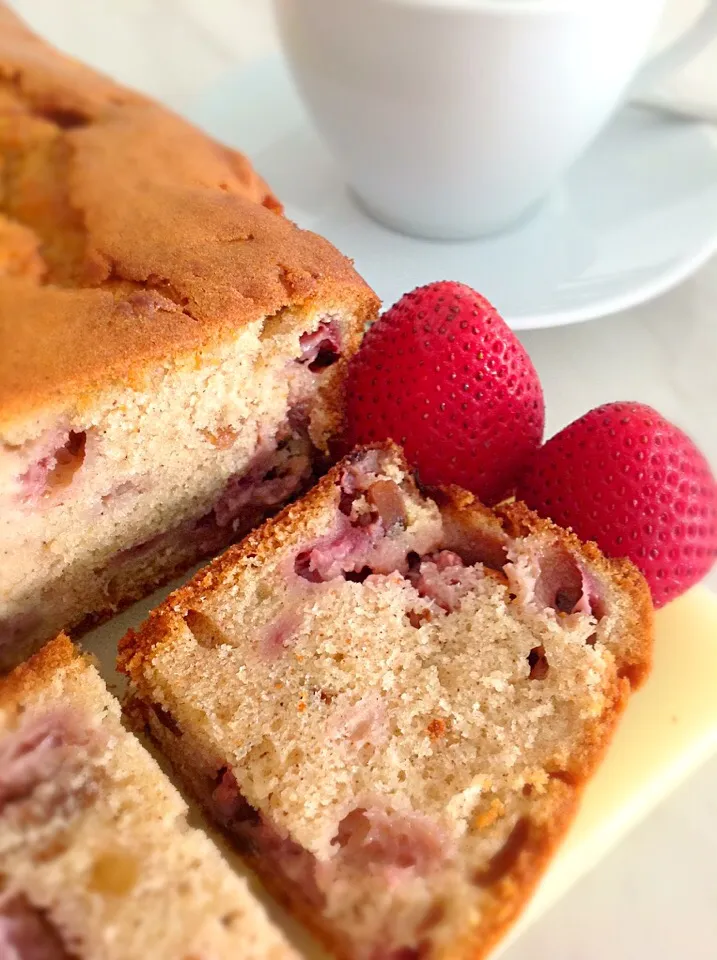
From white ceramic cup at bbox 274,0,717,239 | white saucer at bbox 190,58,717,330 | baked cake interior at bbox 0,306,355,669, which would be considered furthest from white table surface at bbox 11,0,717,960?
baked cake interior at bbox 0,306,355,669

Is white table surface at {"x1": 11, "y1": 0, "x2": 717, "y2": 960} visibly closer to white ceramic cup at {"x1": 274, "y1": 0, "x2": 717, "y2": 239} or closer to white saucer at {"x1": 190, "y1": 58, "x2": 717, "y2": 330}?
white saucer at {"x1": 190, "y1": 58, "x2": 717, "y2": 330}

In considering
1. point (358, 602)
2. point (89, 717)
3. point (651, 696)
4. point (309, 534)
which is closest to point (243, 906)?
point (89, 717)

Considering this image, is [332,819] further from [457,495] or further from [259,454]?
[259,454]

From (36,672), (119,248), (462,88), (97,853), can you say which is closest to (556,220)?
(462,88)

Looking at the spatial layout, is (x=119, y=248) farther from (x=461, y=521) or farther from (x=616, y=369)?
(x=616, y=369)

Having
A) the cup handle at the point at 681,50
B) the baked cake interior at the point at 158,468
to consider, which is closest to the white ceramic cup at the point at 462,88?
the cup handle at the point at 681,50

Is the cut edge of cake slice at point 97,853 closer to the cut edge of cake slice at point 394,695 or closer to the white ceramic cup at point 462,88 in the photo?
the cut edge of cake slice at point 394,695
